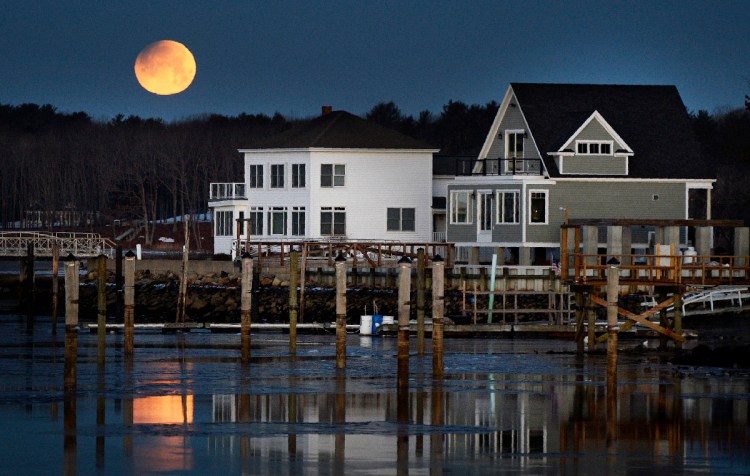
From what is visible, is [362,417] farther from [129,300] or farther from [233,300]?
[233,300]

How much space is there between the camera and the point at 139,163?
499 ft

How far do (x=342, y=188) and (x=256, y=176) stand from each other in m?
5.46

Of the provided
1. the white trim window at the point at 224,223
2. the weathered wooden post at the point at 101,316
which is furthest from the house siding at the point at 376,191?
the weathered wooden post at the point at 101,316

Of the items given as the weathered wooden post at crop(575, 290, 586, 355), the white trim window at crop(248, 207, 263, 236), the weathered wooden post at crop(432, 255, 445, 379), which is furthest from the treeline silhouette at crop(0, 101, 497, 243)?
the weathered wooden post at crop(432, 255, 445, 379)

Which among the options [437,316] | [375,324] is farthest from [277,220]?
[437,316]

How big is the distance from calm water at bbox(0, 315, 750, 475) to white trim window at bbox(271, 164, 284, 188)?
39524 mm

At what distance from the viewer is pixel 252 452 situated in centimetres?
2384

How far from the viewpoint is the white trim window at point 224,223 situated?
8775 cm

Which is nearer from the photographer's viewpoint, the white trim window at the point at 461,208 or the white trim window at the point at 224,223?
the white trim window at the point at 461,208

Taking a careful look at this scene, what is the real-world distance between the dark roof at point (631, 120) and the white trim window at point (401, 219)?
9.64 m

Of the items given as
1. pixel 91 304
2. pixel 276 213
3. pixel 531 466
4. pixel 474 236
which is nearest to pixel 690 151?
pixel 474 236

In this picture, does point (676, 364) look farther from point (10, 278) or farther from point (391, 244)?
point (10, 278)

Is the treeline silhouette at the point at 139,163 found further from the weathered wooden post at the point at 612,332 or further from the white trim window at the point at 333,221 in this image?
the weathered wooden post at the point at 612,332

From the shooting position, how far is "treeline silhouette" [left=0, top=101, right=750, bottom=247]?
→ 15112 cm
